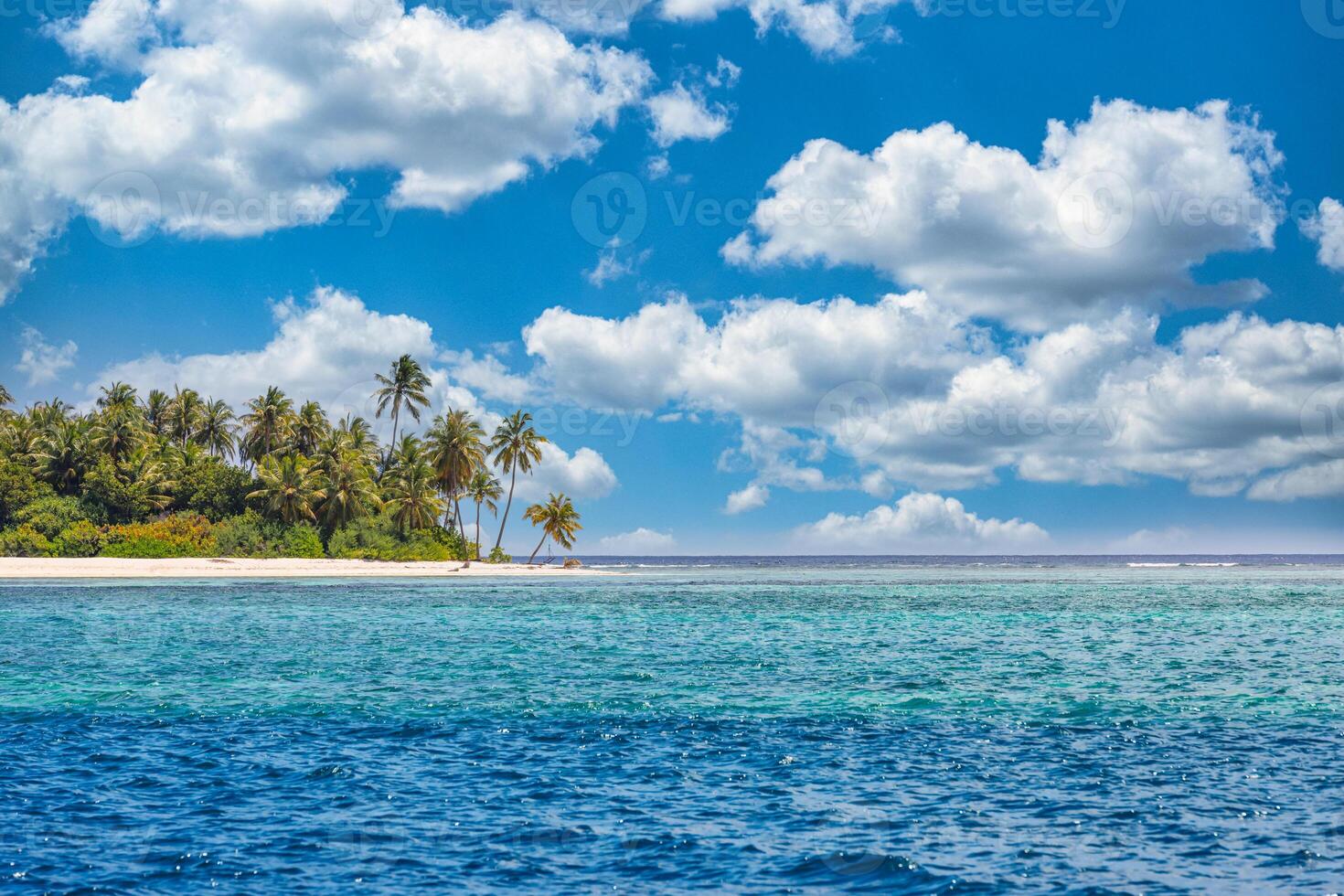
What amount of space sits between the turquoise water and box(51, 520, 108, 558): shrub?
51.5m

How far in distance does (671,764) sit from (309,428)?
86.3 m

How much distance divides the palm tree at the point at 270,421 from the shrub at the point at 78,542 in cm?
1776

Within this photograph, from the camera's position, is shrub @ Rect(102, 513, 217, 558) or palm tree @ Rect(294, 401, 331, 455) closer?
shrub @ Rect(102, 513, 217, 558)

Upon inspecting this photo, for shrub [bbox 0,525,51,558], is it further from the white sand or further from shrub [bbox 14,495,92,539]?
the white sand

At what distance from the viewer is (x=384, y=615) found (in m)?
43.6

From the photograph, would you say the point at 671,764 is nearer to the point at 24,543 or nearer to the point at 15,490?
the point at 24,543

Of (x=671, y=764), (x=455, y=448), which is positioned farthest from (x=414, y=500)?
(x=671, y=764)

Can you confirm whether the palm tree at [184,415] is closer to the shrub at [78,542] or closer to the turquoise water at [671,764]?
the shrub at [78,542]

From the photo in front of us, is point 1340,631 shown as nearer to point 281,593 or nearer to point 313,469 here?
point 281,593

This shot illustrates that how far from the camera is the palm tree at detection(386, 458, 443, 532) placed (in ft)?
302

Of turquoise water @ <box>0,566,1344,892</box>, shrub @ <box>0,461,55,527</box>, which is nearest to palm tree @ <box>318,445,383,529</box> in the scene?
shrub @ <box>0,461,55,527</box>

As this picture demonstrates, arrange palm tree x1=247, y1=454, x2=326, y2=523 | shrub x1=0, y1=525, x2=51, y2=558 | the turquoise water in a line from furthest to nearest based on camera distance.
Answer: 1. palm tree x1=247, y1=454, x2=326, y2=523
2. shrub x1=0, y1=525, x2=51, y2=558
3. the turquoise water

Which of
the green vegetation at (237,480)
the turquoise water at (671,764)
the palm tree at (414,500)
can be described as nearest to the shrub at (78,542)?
the green vegetation at (237,480)

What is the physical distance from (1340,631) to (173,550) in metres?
77.5
